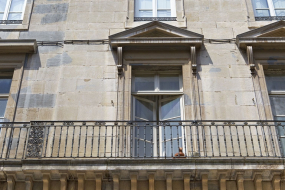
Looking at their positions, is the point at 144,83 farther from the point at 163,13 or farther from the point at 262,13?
the point at 262,13

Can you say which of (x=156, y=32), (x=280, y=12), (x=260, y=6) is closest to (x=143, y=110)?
(x=156, y=32)

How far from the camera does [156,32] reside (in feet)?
36.6

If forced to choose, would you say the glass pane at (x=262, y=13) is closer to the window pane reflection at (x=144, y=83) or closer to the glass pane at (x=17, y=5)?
the window pane reflection at (x=144, y=83)

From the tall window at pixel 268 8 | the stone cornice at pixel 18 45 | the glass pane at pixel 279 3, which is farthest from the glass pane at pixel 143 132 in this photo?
the glass pane at pixel 279 3

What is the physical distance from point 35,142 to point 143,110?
9.03 feet

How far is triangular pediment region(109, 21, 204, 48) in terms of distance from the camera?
10766 mm

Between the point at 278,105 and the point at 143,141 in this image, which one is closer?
the point at 143,141

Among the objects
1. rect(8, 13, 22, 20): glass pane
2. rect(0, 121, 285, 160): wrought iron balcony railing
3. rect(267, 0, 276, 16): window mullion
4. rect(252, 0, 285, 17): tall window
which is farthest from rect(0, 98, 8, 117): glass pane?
rect(267, 0, 276, 16): window mullion

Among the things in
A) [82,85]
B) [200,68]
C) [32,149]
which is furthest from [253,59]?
[32,149]

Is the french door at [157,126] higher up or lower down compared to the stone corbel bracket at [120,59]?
lower down

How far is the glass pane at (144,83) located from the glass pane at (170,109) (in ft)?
1.77

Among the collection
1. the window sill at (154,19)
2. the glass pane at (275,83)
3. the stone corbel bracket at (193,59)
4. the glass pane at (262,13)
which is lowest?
the glass pane at (275,83)

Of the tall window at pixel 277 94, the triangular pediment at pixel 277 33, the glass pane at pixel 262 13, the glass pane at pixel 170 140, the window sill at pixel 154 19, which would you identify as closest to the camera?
the glass pane at pixel 170 140

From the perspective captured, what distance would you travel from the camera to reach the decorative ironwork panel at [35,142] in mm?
8719
